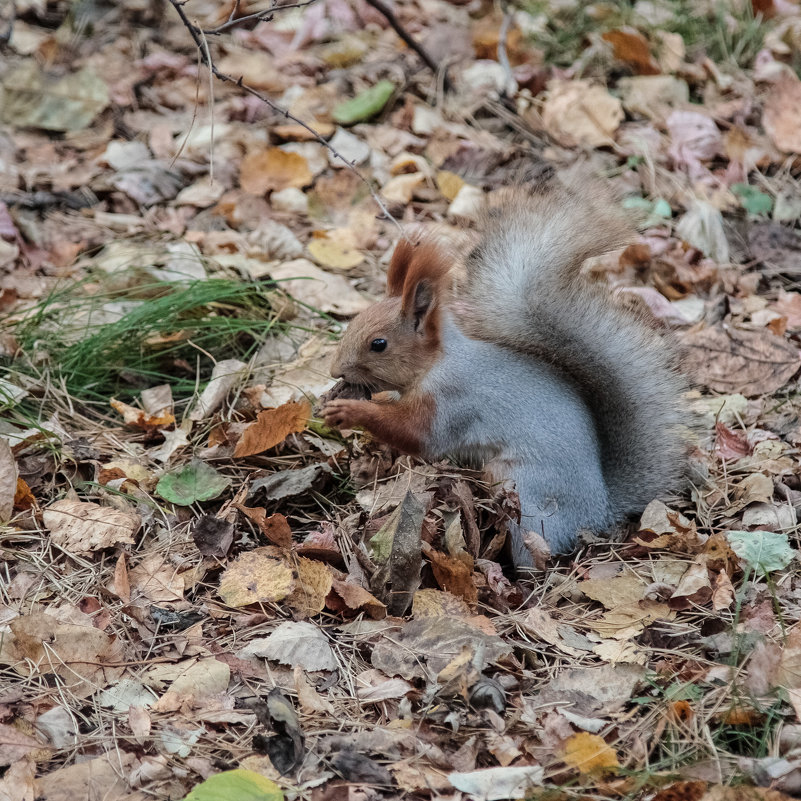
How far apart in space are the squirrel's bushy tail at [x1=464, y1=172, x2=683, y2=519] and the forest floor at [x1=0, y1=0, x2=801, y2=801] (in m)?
0.11

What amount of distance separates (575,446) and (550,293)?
38 cm

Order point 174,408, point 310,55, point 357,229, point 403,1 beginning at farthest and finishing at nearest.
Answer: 1. point 403,1
2. point 310,55
3. point 357,229
4. point 174,408

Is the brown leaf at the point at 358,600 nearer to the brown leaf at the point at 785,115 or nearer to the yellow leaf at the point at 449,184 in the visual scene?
the yellow leaf at the point at 449,184

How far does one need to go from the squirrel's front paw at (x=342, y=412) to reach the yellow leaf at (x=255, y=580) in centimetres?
35

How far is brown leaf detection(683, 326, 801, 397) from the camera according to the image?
2686 millimetres

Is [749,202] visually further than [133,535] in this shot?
Yes

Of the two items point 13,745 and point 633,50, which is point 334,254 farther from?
point 13,745

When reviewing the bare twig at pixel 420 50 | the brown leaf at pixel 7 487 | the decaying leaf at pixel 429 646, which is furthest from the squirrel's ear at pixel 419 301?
the bare twig at pixel 420 50

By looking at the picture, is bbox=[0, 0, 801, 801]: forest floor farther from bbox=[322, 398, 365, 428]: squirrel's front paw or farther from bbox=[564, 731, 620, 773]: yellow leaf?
bbox=[322, 398, 365, 428]: squirrel's front paw

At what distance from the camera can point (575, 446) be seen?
2291 millimetres

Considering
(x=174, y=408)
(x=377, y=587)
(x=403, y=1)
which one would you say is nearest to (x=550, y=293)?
(x=377, y=587)

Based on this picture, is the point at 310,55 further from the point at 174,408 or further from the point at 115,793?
the point at 115,793

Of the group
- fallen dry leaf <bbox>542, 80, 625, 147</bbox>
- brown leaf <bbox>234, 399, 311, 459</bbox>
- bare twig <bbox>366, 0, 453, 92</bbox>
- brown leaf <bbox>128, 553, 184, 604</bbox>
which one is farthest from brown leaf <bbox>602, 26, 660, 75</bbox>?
brown leaf <bbox>128, 553, 184, 604</bbox>

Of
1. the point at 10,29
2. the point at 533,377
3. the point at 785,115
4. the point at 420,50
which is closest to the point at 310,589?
the point at 533,377
